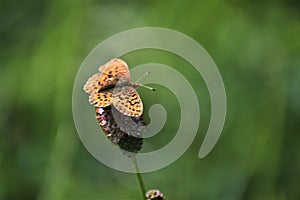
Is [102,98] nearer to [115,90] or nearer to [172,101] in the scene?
[115,90]

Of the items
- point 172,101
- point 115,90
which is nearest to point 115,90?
point 115,90

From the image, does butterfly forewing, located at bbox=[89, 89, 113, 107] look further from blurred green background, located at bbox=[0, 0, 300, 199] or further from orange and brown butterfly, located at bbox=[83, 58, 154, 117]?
blurred green background, located at bbox=[0, 0, 300, 199]

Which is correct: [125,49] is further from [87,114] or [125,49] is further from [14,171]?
[14,171]

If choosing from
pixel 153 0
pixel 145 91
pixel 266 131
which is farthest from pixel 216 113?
pixel 153 0

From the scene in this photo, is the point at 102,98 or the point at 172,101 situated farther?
the point at 172,101

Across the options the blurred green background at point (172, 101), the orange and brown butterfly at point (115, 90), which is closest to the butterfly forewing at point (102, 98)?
the orange and brown butterfly at point (115, 90)

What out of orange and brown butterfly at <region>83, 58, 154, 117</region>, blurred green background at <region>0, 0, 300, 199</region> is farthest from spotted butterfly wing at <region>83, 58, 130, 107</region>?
blurred green background at <region>0, 0, 300, 199</region>

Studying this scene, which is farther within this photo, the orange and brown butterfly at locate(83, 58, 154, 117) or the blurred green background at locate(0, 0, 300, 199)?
the blurred green background at locate(0, 0, 300, 199)
